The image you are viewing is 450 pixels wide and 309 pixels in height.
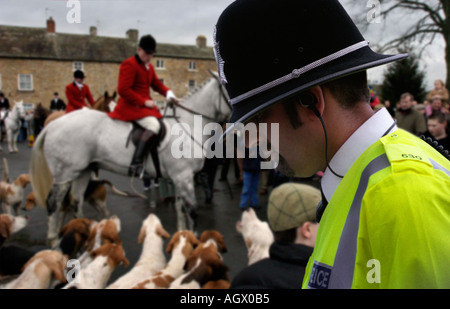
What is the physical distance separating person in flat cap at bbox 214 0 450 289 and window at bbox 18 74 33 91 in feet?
124

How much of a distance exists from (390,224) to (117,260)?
11.9 ft

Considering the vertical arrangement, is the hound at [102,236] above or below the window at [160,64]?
below

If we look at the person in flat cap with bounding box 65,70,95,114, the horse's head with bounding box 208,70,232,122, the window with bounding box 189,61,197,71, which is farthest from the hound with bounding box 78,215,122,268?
the window with bounding box 189,61,197,71

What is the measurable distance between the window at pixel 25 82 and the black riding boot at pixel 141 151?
1300 inches

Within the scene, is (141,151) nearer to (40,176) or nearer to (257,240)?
(40,176)

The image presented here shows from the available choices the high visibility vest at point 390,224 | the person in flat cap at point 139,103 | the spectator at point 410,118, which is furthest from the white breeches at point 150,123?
the high visibility vest at point 390,224

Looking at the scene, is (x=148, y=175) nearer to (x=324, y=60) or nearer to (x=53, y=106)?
(x=324, y=60)

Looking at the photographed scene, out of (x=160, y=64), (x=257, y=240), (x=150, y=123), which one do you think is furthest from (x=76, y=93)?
(x=160, y=64)

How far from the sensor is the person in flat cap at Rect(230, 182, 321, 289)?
221cm

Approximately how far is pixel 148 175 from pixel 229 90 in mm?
5396

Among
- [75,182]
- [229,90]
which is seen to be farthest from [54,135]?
[229,90]

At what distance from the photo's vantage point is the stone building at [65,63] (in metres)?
33.2

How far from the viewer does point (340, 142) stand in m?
0.87

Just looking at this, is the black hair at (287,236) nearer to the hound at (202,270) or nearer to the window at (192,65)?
the hound at (202,270)
